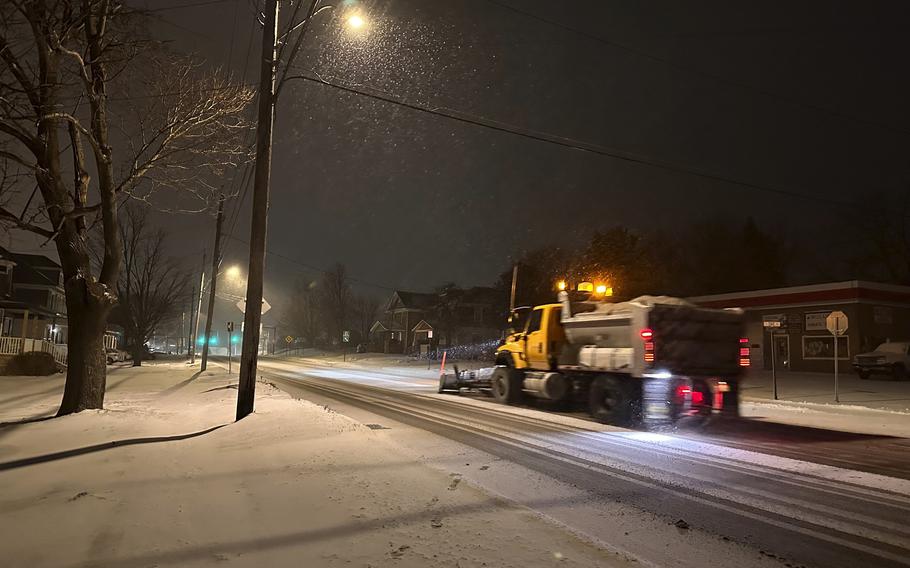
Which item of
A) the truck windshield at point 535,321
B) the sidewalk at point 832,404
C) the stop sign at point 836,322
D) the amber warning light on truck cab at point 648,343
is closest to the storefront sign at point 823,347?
the sidewalk at point 832,404

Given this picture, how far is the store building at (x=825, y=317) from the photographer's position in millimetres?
29672

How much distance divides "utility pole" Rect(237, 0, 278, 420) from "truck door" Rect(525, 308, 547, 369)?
6862mm

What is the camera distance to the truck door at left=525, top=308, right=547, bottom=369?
14789mm

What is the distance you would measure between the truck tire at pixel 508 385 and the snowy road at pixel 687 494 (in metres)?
5.13

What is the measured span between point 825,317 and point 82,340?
3275 cm

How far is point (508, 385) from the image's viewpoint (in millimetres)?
16562

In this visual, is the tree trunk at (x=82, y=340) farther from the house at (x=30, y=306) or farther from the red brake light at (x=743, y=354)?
the house at (x=30, y=306)

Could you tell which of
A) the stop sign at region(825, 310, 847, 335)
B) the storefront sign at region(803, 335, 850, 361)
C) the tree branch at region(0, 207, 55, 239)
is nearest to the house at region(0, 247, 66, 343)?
the tree branch at region(0, 207, 55, 239)

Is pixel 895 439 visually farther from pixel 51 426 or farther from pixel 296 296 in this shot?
pixel 296 296

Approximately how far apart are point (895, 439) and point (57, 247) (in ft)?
52.6

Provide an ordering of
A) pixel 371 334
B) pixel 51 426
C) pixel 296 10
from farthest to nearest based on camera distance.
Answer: pixel 371 334 → pixel 296 10 → pixel 51 426

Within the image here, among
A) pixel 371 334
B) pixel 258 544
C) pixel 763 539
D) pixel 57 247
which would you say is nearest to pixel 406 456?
pixel 258 544

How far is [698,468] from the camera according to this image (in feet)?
25.5

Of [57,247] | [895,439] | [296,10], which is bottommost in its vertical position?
[895,439]
